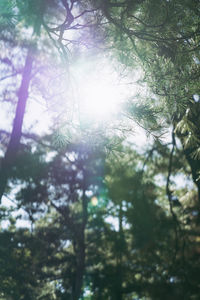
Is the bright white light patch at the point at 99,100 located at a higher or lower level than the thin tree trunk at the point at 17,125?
lower

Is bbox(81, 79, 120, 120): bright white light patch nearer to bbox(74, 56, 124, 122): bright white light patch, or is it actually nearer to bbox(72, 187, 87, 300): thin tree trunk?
bbox(74, 56, 124, 122): bright white light patch

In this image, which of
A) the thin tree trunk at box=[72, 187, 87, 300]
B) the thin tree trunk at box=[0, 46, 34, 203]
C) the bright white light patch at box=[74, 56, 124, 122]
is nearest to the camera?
the bright white light patch at box=[74, 56, 124, 122]

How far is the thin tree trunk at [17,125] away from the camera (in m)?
6.41

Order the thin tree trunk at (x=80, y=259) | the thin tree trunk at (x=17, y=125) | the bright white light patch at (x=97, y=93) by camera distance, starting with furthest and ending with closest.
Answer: the thin tree trunk at (x=80, y=259), the thin tree trunk at (x=17, y=125), the bright white light patch at (x=97, y=93)

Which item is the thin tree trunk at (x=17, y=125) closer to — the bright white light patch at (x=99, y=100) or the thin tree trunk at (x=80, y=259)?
the bright white light patch at (x=99, y=100)

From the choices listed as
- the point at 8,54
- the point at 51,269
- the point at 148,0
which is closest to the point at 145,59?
the point at 148,0

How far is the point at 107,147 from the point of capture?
3225 mm

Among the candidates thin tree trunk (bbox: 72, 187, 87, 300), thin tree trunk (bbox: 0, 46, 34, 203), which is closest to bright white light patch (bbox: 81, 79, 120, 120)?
thin tree trunk (bbox: 0, 46, 34, 203)

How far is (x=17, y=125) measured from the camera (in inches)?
284

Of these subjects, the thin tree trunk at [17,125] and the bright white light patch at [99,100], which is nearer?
the bright white light patch at [99,100]

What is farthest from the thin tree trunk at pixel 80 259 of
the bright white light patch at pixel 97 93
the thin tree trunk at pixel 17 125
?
the bright white light patch at pixel 97 93

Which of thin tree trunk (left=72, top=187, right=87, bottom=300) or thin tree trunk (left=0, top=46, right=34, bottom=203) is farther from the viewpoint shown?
thin tree trunk (left=72, top=187, right=87, bottom=300)

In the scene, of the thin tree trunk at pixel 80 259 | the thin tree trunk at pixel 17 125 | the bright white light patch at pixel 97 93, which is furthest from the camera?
the thin tree trunk at pixel 80 259

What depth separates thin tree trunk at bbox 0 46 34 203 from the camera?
21.0 feet
